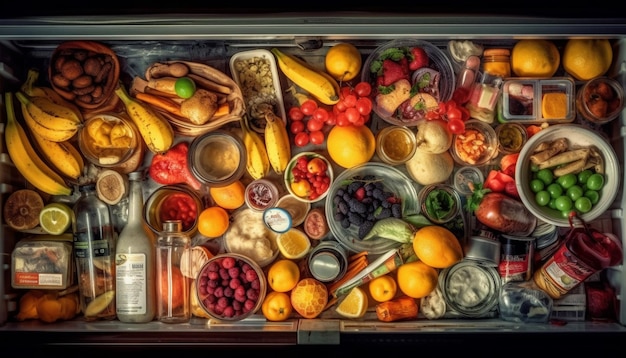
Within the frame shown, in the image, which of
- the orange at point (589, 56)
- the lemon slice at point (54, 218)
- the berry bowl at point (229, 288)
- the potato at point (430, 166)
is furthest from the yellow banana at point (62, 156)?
the orange at point (589, 56)

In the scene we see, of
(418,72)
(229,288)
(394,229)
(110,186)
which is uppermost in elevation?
(418,72)

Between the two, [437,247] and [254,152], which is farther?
[254,152]

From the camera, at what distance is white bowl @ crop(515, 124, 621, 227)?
212cm

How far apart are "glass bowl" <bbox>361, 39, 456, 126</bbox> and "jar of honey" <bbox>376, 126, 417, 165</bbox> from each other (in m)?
0.04

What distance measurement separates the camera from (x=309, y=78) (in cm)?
217

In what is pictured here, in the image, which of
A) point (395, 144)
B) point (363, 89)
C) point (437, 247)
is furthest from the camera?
point (395, 144)

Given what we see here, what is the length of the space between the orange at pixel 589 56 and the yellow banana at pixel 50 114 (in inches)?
89.3

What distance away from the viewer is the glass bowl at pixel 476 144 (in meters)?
2.21

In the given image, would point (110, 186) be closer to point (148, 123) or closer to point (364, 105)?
point (148, 123)

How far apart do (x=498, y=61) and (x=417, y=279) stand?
108 centimetres

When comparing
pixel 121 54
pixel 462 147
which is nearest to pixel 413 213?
pixel 462 147

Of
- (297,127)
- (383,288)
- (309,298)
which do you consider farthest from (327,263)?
(297,127)

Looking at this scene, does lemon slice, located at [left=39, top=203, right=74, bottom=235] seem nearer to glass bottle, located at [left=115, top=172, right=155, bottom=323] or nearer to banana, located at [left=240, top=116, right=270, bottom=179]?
glass bottle, located at [left=115, top=172, right=155, bottom=323]
